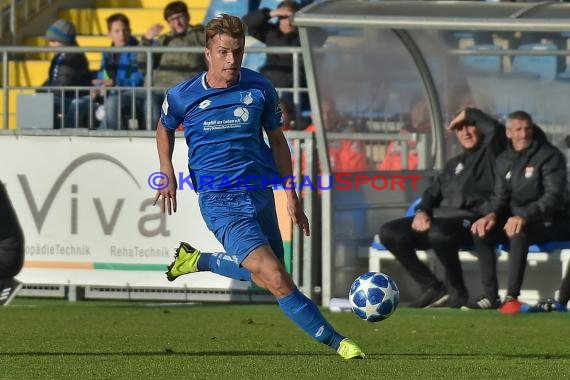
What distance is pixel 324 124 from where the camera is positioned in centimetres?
1302

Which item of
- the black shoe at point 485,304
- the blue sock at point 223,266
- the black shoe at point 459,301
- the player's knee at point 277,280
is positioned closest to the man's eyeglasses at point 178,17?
the black shoe at point 459,301

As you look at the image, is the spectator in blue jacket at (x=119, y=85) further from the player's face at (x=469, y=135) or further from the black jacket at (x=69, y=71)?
the player's face at (x=469, y=135)

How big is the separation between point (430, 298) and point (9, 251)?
408 centimetres

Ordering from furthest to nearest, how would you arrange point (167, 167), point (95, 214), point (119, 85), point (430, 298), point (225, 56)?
point (119, 85) < point (95, 214) < point (430, 298) < point (167, 167) < point (225, 56)

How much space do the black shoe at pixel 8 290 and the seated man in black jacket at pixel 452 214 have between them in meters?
3.59

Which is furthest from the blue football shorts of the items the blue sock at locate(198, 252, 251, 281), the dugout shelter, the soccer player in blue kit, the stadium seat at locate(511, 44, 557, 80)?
the stadium seat at locate(511, 44, 557, 80)

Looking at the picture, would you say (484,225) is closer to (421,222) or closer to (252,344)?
(421,222)

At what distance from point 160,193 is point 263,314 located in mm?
4183

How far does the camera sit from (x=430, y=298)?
13.3 m

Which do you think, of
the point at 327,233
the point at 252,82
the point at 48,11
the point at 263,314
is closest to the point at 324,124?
the point at 327,233

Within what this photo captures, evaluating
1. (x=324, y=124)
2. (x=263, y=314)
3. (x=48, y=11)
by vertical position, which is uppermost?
(x=48, y=11)

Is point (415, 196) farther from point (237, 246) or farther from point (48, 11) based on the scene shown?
point (48, 11)

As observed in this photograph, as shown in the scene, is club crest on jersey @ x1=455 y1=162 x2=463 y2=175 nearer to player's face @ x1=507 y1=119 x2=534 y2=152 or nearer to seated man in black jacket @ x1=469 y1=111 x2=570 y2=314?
seated man in black jacket @ x1=469 y1=111 x2=570 y2=314

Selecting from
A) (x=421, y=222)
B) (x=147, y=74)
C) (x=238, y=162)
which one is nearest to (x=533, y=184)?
(x=421, y=222)
